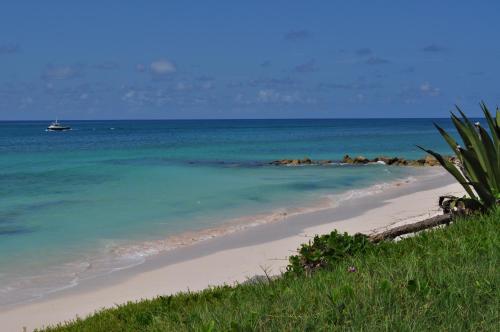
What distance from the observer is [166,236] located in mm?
16188

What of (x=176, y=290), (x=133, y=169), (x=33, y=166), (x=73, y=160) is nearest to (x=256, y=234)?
(x=176, y=290)

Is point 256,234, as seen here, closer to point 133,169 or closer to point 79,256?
point 79,256

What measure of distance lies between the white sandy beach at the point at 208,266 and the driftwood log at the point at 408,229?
4.99 feet

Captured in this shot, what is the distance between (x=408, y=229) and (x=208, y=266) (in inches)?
185

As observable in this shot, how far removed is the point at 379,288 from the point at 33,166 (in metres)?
43.2

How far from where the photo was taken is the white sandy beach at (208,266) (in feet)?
33.2

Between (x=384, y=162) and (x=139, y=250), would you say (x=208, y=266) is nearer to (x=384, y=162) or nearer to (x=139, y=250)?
(x=139, y=250)

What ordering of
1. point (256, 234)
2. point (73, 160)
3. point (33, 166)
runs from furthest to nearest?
point (73, 160), point (33, 166), point (256, 234)

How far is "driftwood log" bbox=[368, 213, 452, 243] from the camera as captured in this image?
852cm

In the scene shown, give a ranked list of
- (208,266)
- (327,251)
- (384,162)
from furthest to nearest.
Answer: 1. (384,162)
2. (208,266)
3. (327,251)

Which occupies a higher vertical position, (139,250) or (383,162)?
(383,162)

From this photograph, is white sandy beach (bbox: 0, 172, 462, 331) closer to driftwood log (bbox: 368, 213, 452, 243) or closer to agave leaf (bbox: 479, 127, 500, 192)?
driftwood log (bbox: 368, 213, 452, 243)

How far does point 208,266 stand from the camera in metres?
12.4

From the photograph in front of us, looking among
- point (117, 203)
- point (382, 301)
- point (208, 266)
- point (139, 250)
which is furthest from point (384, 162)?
point (382, 301)
